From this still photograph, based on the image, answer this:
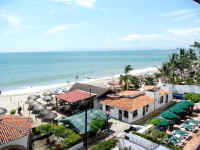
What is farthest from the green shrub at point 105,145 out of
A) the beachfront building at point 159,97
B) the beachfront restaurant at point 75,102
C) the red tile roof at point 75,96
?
the beachfront building at point 159,97

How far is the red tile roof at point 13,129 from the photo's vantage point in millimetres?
11484

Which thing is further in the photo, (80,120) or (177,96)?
(177,96)

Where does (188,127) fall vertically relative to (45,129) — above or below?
below

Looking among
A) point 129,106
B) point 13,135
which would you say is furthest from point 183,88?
point 13,135

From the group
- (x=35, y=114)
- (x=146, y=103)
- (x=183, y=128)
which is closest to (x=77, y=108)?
(x=35, y=114)

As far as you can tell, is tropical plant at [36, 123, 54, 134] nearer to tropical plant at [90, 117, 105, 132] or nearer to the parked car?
tropical plant at [90, 117, 105, 132]

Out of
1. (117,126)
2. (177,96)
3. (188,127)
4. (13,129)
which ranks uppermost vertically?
(13,129)

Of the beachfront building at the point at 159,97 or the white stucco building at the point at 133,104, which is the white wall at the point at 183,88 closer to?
the beachfront building at the point at 159,97

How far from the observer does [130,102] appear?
21672 millimetres

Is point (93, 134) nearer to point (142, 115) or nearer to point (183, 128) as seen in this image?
point (142, 115)

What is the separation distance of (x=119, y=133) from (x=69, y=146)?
6.01 metres

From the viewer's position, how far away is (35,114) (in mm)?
23891

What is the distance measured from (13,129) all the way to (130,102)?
13.8m

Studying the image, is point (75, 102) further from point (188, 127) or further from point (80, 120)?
point (188, 127)
